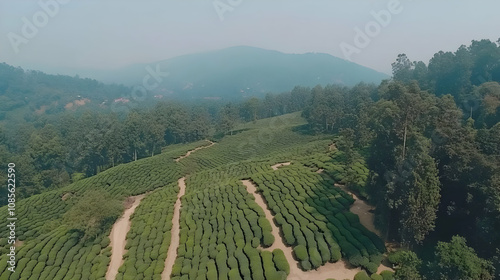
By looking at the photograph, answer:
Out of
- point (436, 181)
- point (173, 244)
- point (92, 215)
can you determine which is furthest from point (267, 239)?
point (92, 215)

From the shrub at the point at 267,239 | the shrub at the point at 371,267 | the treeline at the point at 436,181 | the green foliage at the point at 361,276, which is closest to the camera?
the treeline at the point at 436,181

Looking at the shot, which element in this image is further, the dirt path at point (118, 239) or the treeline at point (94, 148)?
the treeline at point (94, 148)

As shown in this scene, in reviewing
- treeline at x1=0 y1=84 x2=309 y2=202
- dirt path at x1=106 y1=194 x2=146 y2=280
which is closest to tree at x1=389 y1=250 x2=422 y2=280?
dirt path at x1=106 y1=194 x2=146 y2=280

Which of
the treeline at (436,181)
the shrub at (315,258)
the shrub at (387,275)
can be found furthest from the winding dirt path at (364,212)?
the shrub at (315,258)

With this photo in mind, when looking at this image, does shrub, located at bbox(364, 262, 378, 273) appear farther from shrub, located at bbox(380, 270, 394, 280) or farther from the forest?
shrub, located at bbox(380, 270, 394, 280)

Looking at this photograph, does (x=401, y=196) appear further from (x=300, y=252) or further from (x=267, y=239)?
(x=267, y=239)

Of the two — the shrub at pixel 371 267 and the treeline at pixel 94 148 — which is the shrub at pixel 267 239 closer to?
the shrub at pixel 371 267

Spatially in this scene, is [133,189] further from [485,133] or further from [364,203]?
[485,133]
